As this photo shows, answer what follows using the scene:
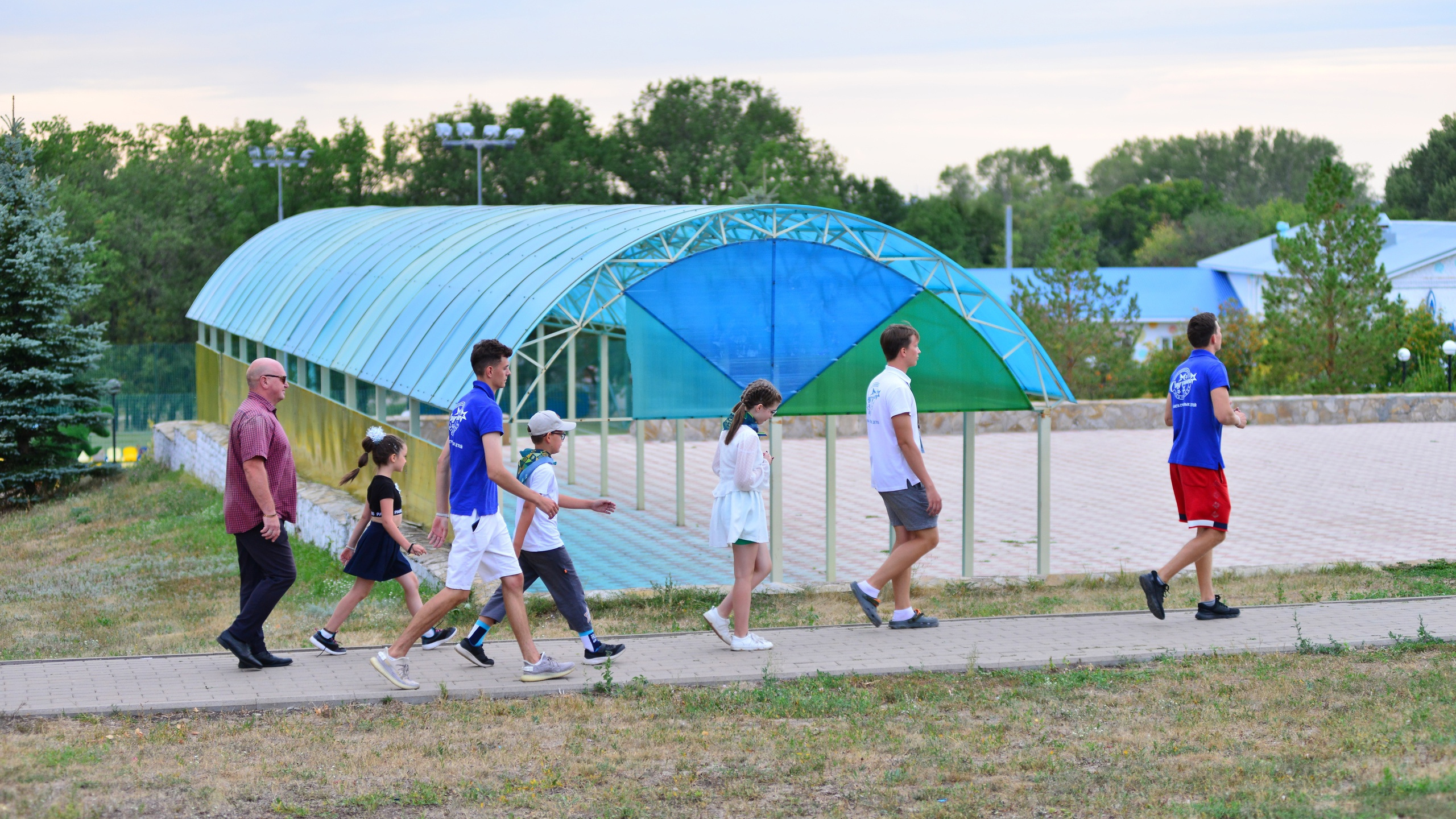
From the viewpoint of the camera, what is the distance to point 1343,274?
1046 inches

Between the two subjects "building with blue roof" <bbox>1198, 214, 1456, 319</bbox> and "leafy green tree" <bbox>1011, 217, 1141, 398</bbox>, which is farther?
"building with blue roof" <bbox>1198, 214, 1456, 319</bbox>

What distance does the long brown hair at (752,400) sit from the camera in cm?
757

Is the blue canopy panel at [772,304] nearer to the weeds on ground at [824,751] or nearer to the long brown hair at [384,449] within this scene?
the long brown hair at [384,449]

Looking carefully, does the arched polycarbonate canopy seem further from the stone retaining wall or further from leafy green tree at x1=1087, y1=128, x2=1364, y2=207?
leafy green tree at x1=1087, y1=128, x2=1364, y2=207

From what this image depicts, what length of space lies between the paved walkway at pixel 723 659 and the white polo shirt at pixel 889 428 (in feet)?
3.06

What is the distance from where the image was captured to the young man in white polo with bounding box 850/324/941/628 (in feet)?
26.0

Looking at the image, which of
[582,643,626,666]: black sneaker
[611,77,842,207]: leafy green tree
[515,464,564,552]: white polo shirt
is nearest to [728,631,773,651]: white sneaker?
[582,643,626,666]: black sneaker

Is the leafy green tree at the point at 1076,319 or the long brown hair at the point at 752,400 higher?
the leafy green tree at the point at 1076,319

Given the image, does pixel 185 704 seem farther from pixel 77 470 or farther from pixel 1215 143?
pixel 1215 143

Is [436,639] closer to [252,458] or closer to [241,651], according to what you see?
[241,651]

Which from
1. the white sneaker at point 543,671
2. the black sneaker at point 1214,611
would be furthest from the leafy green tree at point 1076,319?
the white sneaker at point 543,671

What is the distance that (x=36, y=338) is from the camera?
866 inches

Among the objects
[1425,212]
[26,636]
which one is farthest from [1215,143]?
[26,636]

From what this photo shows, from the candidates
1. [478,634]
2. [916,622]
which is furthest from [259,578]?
[916,622]
